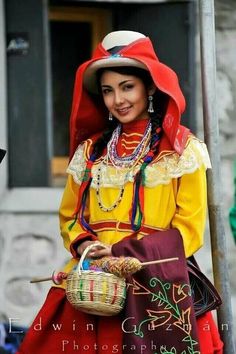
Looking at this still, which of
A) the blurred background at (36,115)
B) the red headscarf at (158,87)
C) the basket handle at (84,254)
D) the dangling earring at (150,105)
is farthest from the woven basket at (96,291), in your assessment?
the blurred background at (36,115)

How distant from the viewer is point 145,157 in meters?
4.67

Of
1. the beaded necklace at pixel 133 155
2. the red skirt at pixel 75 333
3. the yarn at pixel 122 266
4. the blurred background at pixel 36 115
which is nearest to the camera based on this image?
the yarn at pixel 122 266

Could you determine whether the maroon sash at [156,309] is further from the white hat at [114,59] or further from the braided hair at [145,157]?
the white hat at [114,59]

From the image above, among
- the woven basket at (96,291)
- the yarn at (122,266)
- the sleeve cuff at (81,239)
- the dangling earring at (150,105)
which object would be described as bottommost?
the woven basket at (96,291)

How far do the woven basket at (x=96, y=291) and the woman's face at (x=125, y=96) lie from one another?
642mm

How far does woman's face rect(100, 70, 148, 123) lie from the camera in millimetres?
4680

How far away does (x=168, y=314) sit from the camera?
446cm

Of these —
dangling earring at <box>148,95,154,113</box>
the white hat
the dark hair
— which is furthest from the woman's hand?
the white hat

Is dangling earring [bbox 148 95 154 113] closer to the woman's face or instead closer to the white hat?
the woman's face

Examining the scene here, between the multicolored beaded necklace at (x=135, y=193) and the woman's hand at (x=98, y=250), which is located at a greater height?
the multicolored beaded necklace at (x=135, y=193)

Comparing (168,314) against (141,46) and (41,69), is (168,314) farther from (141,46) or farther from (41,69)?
(41,69)

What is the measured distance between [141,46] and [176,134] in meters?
0.36

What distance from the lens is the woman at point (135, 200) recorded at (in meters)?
4.47

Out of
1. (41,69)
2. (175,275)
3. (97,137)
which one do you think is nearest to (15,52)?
(41,69)
